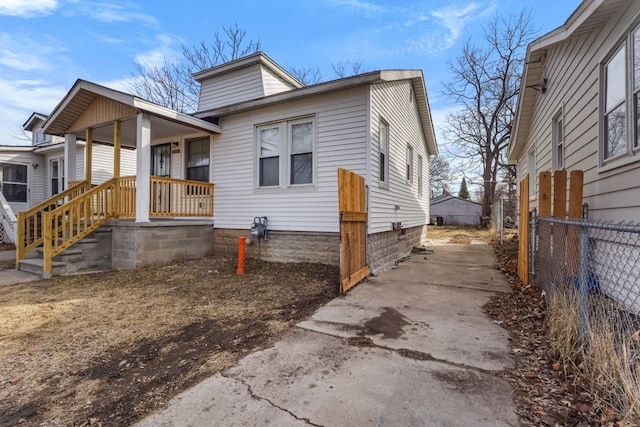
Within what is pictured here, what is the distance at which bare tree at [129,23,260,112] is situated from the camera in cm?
2011

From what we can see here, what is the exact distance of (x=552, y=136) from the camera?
252 inches

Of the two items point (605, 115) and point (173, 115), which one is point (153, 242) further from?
point (605, 115)

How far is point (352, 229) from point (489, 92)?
81.7 feet

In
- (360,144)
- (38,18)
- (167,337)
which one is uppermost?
(38,18)

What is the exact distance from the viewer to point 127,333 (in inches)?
133

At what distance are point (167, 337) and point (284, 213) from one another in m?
4.21

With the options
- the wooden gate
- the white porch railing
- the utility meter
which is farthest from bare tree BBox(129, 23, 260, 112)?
the wooden gate

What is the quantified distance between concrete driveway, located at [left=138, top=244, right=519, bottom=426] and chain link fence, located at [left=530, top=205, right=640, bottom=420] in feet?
1.86


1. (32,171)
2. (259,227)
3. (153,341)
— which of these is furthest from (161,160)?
(32,171)

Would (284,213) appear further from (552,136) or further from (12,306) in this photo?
(552,136)

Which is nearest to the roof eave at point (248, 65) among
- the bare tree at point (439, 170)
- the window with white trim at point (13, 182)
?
the window with white trim at point (13, 182)

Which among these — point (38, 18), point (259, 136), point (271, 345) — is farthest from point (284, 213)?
point (38, 18)

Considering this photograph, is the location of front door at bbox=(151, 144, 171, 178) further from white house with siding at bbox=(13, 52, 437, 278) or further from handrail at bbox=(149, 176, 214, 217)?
handrail at bbox=(149, 176, 214, 217)

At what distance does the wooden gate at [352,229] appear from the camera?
4.91 meters
